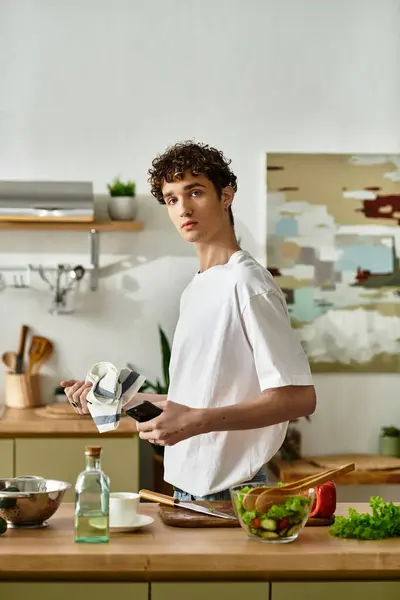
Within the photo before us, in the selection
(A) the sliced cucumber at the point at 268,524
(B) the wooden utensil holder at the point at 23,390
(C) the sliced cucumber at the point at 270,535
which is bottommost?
(C) the sliced cucumber at the point at 270,535

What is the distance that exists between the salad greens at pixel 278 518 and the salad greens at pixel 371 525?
0.13 meters

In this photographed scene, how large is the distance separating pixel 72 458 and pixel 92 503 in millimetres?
2103

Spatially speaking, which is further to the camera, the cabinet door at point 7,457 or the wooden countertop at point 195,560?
the cabinet door at point 7,457

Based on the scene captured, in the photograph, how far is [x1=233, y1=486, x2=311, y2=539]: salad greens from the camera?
6.74 ft

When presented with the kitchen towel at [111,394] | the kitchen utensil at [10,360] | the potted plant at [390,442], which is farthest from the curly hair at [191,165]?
the potted plant at [390,442]

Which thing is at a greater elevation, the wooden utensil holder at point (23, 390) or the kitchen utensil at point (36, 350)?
the kitchen utensil at point (36, 350)

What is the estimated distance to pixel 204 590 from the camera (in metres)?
2.00

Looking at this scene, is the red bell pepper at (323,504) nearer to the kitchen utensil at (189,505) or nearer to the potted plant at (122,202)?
the kitchen utensil at (189,505)

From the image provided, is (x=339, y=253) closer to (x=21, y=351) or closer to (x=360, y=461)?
(x=360, y=461)

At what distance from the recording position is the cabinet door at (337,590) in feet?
6.60

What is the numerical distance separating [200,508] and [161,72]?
10.1ft

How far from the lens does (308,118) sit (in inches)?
191

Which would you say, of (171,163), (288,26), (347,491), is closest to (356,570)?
(171,163)

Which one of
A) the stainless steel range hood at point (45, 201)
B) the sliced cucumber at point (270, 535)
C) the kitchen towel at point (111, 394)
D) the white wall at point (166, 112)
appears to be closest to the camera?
the sliced cucumber at point (270, 535)
